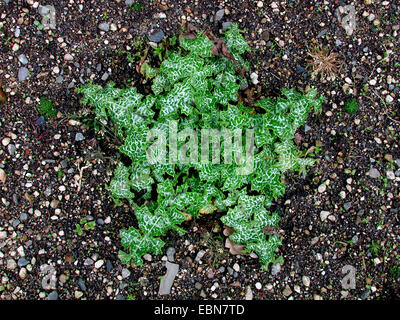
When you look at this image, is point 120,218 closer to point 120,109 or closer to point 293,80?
point 120,109

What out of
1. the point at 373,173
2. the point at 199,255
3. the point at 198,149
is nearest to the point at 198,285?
the point at 199,255

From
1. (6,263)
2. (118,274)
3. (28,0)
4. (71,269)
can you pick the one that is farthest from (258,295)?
(28,0)

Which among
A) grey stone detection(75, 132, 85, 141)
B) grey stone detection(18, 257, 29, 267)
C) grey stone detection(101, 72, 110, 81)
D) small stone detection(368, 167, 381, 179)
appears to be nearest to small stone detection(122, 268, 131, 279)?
grey stone detection(18, 257, 29, 267)

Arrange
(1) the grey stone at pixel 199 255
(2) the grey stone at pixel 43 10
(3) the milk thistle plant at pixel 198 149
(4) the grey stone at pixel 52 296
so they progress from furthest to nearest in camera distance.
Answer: (2) the grey stone at pixel 43 10 → (1) the grey stone at pixel 199 255 → (4) the grey stone at pixel 52 296 → (3) the milk thistle plant at pixel 198 149

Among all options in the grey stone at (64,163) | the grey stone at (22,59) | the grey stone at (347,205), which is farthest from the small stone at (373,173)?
the grey stone at (22,59)

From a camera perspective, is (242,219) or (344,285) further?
(344,285)

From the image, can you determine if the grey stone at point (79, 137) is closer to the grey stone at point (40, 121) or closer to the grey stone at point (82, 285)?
the grey stone at point (40, 121)
